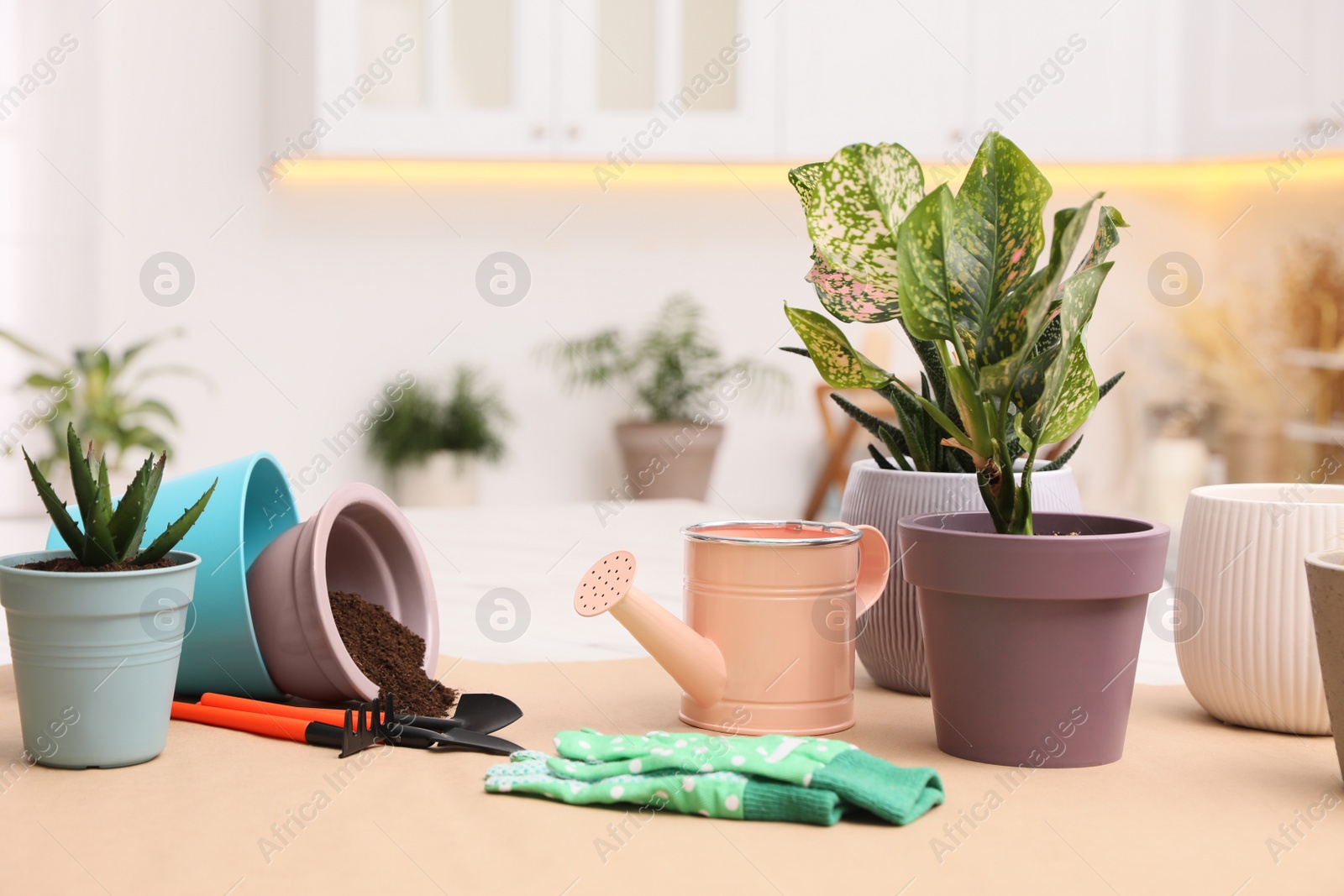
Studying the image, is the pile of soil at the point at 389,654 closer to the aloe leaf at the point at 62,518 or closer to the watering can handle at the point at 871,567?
the aloe leaf at the point at 62,518

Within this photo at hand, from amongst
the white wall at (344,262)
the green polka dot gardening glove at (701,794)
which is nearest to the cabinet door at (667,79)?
the white wall at (344,262)

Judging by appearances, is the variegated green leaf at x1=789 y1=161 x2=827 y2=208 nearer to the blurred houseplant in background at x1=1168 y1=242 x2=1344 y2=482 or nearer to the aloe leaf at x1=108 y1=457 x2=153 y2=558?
the aloe leaf at x1=108 y1=457 x2=153 y2=558

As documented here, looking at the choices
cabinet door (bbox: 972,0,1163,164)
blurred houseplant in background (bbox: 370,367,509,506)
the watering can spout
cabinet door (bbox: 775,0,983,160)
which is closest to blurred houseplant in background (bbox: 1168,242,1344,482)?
cabinet door (bbox: 972,0,1163,164)

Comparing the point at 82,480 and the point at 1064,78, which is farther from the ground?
the point at 1064,78

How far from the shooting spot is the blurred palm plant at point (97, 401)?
2.94m

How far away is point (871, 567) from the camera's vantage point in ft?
Answer: 2.89

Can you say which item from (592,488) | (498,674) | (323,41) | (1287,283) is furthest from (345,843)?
(1287,283)

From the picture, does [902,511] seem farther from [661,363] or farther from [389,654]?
[661,363]

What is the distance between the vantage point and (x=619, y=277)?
3.61 metres

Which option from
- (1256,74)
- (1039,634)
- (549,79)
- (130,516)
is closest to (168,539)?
(130,516)

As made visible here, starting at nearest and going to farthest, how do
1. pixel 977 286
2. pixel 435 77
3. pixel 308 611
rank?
1. pixel 977 286
2. pixel 308 611
3. pixel 435 77

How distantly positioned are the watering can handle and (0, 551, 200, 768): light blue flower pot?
0.46 m

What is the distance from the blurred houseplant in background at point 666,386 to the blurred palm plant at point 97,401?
3.61 feet

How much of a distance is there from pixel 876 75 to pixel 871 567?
8.94 ft
